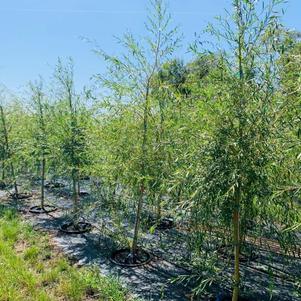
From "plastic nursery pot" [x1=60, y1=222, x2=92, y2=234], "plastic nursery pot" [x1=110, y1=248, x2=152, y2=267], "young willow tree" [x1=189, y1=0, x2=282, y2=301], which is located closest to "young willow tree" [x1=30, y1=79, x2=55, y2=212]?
"plastic nursery pot" [x1=60, y1=222, x2=92, y2=234]

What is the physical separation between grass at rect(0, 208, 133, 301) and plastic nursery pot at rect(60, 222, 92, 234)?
1.91ft

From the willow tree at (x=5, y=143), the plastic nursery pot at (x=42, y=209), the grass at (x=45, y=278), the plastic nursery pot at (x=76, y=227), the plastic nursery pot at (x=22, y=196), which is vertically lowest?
the grass at (x=45, y=278)

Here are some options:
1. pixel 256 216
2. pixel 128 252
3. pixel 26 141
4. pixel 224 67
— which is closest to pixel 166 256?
pixel 128 252

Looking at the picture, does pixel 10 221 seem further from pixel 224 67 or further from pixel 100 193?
pixel 224 67

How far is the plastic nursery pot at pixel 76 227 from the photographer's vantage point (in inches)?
230

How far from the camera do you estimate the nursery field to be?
2525 millimetres

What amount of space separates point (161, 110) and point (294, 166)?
85.7 inches

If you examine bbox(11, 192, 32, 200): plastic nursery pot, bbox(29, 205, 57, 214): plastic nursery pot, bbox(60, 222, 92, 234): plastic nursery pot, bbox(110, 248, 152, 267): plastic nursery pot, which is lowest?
bbox(110, 248, 152, 267): plastic nursery pot

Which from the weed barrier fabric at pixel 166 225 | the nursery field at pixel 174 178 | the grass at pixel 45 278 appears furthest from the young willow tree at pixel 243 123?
the weed barrier fabric at pixel 166 225

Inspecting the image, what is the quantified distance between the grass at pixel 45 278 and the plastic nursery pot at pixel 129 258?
422 mm

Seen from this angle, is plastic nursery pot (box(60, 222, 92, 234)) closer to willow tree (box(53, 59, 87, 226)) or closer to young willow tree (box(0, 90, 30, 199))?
willow tree (box(53, 59, 87, 226))

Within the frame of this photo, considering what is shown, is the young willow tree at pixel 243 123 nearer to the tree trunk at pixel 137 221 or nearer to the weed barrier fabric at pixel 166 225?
the tree trunk at pixel 137 221

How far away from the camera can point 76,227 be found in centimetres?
601

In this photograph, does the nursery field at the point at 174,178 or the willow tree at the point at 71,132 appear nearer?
the nursery field at the point at 174,178
